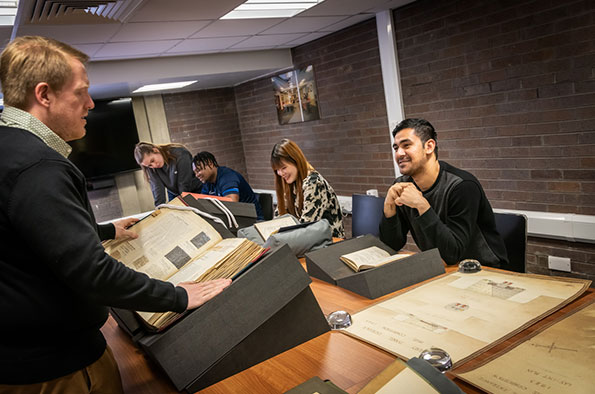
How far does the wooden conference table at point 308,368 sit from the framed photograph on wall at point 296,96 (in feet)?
13.9

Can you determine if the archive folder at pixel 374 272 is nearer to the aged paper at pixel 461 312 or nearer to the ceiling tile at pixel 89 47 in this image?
the aged paper at pixel 461 312

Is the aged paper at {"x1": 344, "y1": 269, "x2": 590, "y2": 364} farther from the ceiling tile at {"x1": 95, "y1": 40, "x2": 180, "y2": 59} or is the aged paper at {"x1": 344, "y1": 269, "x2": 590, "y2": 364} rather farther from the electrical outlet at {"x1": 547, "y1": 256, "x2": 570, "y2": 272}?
the ceiling tile at {"x1": 95, "y1": 40, "x2": 180, "y2": 59}

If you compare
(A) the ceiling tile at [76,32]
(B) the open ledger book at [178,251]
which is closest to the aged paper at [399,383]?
(B) the open ledger book at [178,251]

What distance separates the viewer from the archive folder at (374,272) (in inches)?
56.9

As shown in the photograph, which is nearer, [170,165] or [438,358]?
[438,358]

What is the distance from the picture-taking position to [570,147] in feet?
9.89

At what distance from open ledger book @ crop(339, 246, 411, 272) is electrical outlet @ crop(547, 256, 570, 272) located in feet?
7.04

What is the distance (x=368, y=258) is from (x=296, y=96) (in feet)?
13.5

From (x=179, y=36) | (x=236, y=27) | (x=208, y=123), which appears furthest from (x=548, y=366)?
(x=208, y=123)

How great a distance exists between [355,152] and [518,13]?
6.90 feet

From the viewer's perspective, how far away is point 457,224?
1937mm

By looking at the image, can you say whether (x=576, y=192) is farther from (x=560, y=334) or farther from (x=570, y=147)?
(x=560, y=334)

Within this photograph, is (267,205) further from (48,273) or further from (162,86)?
(48,273)

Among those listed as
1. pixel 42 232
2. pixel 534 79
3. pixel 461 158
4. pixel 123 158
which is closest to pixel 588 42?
pixel 534 79
